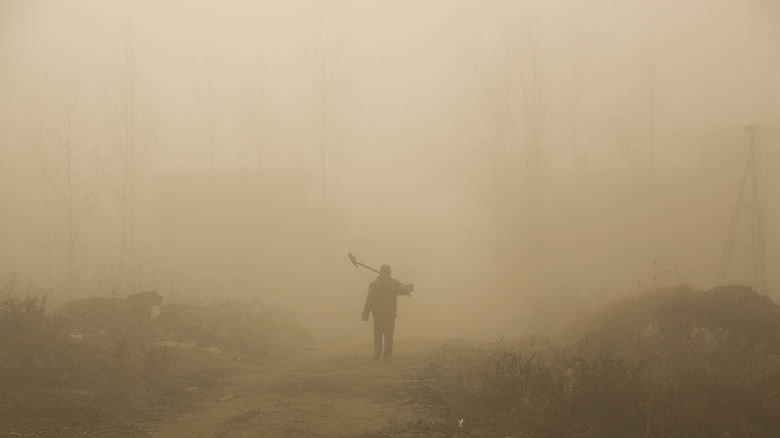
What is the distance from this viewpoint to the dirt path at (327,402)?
7145 mm

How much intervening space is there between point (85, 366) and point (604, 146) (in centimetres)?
4037

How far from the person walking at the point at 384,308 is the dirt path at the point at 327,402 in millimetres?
382

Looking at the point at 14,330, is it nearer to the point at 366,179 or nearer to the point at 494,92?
the point at 494,92

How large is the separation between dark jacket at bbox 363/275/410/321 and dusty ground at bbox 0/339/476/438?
107 centimetres

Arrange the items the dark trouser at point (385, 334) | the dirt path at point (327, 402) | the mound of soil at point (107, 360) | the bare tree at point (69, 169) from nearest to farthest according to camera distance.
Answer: the dirt path at point (327, 402), the mound of soil at point (107, 360), the dark trouser at point (385, 334), the bare tree at point (69, 169)

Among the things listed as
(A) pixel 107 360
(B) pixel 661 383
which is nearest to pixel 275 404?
(A) pixel 107 360

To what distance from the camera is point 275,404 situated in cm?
850

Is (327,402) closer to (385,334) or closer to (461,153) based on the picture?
(385,334)

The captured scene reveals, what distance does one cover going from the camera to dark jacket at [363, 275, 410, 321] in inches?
501

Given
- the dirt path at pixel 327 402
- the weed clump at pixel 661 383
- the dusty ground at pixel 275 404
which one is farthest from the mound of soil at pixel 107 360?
the weed clump at pixel 661 383

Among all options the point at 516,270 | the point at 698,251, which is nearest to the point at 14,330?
the point at 516,270

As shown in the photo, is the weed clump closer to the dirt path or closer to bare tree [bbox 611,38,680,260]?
the dirt path

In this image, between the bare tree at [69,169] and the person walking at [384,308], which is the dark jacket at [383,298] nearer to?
the person walking at [384,308]

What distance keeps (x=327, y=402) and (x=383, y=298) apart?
171 inches
